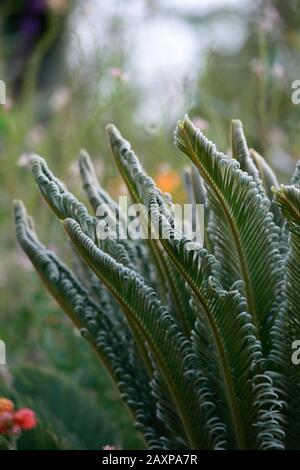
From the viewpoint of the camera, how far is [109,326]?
167cm

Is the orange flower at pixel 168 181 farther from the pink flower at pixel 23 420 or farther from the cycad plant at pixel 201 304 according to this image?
the pink flower at pixel 23 420

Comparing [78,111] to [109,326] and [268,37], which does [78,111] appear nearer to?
[268,37]

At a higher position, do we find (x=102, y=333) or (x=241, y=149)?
(x=241, y=149)

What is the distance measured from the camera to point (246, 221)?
4.59 ft

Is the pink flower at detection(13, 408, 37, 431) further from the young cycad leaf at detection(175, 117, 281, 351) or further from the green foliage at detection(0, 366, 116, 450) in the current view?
the young cycad leaf at detection(175, 117, 281, 351)

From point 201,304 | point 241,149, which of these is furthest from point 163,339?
point 241,149

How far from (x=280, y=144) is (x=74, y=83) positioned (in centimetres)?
156

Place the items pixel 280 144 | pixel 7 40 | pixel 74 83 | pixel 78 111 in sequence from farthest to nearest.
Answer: pixel 7 40, pixel 280 144, pixel 78 111, pixel 74 83

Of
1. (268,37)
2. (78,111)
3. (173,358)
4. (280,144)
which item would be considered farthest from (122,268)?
(280,144)

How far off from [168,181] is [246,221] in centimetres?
165

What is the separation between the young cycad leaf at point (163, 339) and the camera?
4.46 feet

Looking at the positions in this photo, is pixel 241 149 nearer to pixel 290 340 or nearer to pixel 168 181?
pixel 290 340

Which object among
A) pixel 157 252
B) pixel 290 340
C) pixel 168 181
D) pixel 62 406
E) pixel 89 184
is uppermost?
pixel 168 181

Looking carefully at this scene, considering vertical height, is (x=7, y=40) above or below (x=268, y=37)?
above
